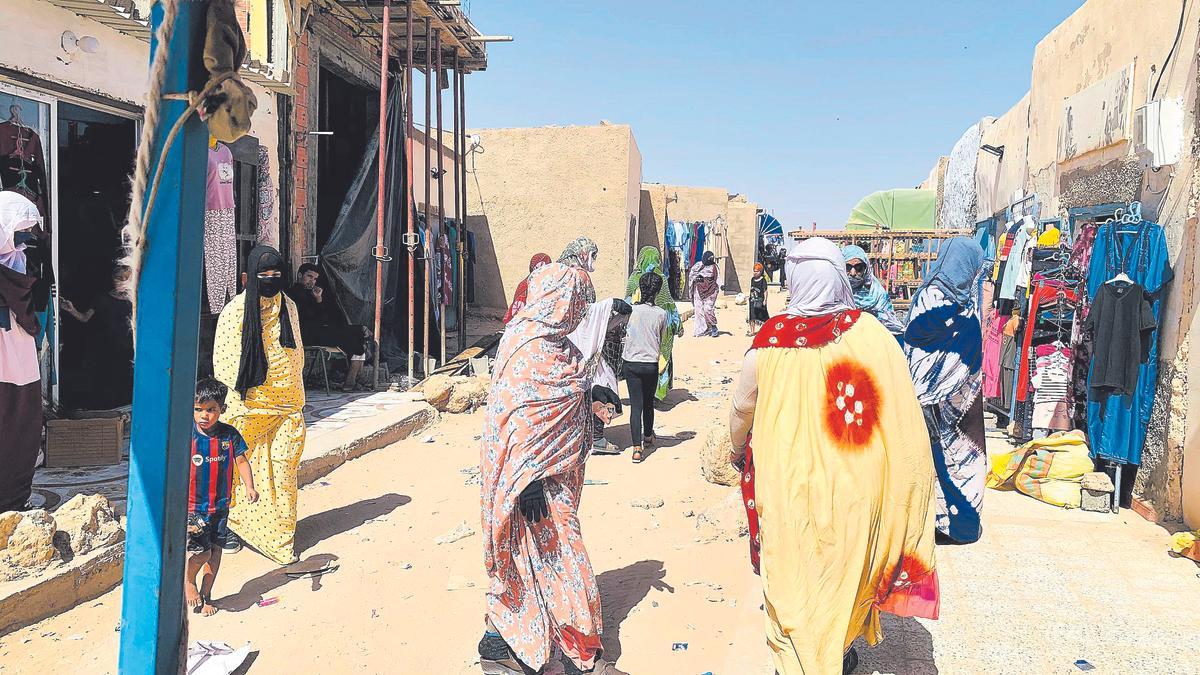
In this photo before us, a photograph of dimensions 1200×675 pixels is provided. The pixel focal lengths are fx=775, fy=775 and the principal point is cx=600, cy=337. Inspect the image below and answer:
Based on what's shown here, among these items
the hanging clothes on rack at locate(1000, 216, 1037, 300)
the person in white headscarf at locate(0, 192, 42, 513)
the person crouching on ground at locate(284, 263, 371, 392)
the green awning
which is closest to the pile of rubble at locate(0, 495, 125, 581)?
the person in white headscarf at locate(0, 192, 42, 513)

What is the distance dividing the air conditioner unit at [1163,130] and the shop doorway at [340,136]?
26.1 feet

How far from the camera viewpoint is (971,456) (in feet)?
12.5

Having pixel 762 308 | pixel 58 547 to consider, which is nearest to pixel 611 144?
pixel 762 308

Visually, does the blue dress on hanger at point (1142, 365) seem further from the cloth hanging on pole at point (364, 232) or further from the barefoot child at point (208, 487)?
the cloth hanging on pole at point (364, 232)

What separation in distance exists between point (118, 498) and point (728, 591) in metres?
3.40

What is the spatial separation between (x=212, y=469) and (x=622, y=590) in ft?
6.58

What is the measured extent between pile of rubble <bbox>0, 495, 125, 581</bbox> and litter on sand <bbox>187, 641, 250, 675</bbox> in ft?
2.74

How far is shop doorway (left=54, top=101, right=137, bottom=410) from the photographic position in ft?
18.7

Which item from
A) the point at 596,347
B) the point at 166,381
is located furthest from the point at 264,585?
the point at 166,381

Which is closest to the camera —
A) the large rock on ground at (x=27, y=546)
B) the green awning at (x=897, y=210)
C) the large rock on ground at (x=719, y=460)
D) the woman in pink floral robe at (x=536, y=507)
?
the woman in pink floral robe at (x=536, y=507)

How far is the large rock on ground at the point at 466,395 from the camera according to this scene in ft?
25.4

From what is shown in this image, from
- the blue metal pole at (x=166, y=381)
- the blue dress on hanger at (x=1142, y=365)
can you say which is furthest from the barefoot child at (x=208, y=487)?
the blue dress on hanger at (x=1142, y=365)

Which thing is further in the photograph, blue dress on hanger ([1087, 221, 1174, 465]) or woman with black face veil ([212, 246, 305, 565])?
blue dress on hanger ([1087, 221, 1174, 465])

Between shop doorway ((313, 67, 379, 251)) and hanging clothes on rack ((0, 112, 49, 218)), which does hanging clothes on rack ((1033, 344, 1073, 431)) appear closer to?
hanging clothes on rack ((0, 112, 49, 218))
